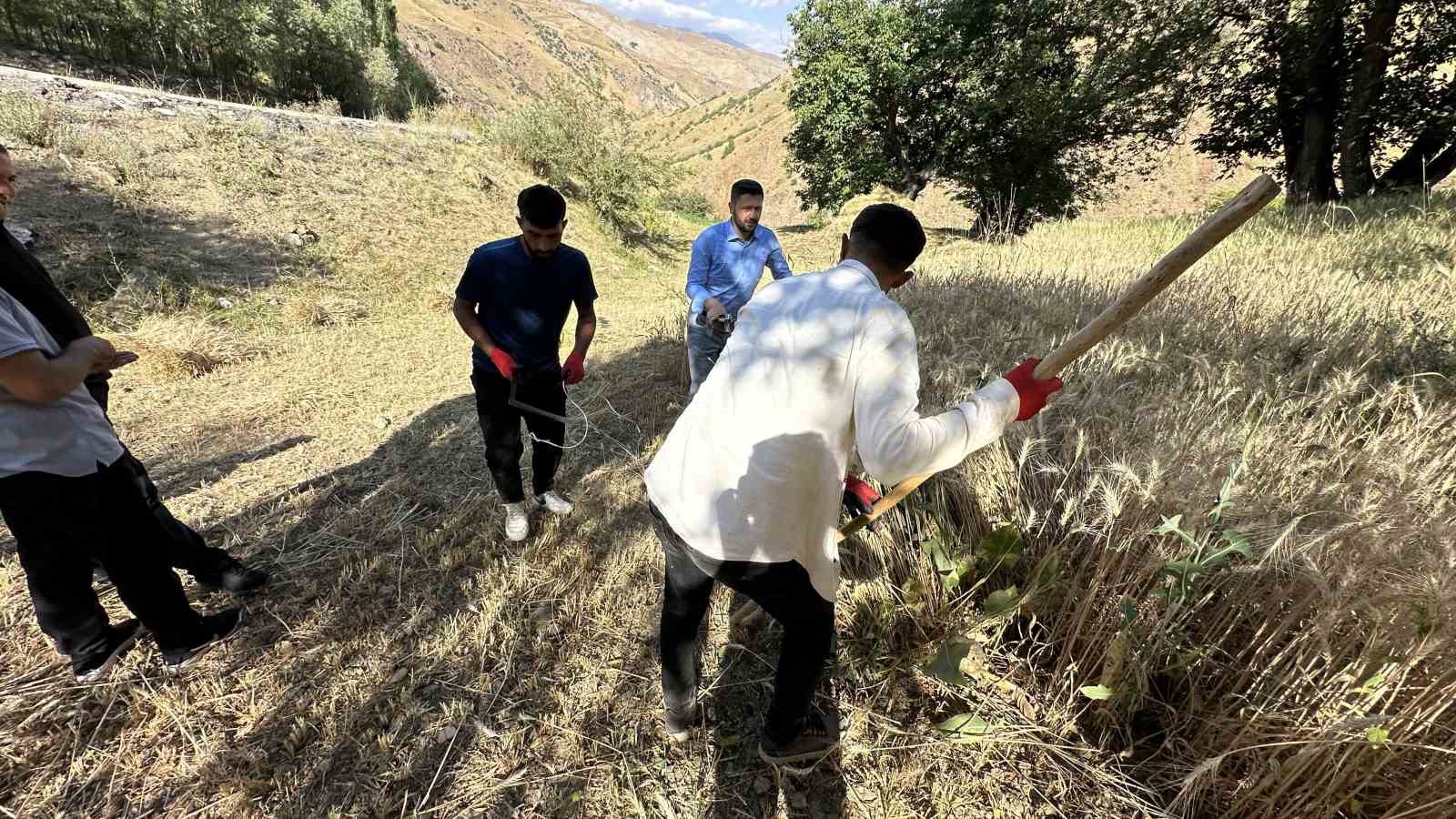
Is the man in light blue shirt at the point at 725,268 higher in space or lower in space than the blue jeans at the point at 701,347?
higher

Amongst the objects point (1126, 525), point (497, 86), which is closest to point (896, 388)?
point (1126, 525)

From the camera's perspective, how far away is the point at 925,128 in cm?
1720

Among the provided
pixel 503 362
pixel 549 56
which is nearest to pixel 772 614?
pixel 503 362

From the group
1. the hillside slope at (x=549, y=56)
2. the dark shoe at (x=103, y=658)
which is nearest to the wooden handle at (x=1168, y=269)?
the dark shoe at (x=103, y=658)

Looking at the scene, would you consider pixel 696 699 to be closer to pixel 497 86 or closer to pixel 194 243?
pixel 194 243

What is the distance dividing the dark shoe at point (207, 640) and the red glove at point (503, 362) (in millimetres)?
1605

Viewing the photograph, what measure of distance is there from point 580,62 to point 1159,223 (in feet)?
326

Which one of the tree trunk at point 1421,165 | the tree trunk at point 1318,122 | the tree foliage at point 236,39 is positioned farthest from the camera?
the tree foliage at point 236,39

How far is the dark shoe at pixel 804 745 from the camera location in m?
1.80

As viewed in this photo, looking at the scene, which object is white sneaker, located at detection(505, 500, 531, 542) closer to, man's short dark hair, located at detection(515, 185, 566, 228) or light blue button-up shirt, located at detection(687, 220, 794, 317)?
man's short dark hair, located at detection(515, 185, 566, 228)

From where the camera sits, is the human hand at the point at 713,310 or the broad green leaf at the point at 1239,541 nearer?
the broad green leaf at the point at 1239,541

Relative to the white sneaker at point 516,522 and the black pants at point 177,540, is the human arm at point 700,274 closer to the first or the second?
the white sneaker at point 516,522

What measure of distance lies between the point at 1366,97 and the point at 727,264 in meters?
10.5

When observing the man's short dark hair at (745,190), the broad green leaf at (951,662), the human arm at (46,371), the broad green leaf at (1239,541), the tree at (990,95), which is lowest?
the broad green leaf at (951,662)
